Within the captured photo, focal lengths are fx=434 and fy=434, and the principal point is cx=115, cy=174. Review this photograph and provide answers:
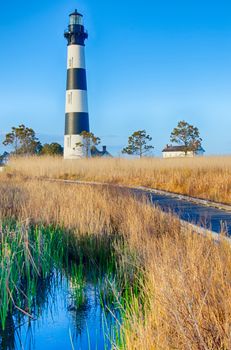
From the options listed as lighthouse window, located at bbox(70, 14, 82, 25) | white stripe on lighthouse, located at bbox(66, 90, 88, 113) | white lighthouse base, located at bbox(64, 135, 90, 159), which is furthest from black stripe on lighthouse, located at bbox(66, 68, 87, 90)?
lighthouse window, located at bbox(70, 14, 82, 25)

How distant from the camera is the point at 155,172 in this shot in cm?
1484

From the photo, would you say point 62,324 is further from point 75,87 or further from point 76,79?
point 76,79

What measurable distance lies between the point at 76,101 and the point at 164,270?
2322 centimetres

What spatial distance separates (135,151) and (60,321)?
97.2 feet

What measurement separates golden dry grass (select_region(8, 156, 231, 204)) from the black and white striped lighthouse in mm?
4888

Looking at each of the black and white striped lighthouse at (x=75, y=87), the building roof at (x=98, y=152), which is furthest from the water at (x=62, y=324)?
the building roof at (x=98, y=152)

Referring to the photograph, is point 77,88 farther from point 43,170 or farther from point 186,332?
point 186,332

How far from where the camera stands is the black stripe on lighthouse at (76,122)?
25766 mm

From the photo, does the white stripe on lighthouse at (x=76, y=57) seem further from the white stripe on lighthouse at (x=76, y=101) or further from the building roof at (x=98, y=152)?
the building roof at (x=98, y=152)

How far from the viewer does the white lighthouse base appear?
86.4ft

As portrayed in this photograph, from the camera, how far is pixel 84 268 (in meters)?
4.82

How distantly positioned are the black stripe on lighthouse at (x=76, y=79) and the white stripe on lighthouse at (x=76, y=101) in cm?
25

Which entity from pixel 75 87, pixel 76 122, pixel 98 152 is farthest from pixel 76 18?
pixel 98 152

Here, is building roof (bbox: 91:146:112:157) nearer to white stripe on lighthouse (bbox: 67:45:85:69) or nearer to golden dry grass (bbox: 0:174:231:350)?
white stripe on lighthouse (bbox: 67:45:85:69)
